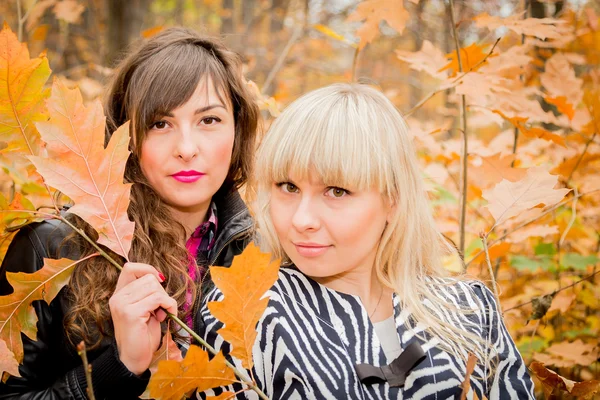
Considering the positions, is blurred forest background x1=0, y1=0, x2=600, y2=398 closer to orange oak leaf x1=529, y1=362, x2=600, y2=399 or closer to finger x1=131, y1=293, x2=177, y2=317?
orange oak leaf x1=529, y1=362, x2=600, y2=399

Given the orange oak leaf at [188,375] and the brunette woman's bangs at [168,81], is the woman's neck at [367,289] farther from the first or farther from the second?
the brunette woman's bangs at [168,81]

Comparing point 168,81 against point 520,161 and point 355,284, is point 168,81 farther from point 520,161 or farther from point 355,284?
point 520,161

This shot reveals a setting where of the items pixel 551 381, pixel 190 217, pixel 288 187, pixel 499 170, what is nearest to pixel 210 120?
pixel 190 217

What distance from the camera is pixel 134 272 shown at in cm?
126

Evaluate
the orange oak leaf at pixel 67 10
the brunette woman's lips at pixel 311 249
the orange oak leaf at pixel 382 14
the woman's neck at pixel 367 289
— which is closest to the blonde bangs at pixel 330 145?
the brunette woman's lips at pixel 311 249

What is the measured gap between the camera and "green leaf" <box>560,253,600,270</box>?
260 centimetres

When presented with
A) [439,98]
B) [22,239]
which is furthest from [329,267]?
[439,98]

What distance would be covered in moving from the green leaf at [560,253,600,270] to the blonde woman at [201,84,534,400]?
4.10ft

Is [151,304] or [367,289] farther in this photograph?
[367,289]

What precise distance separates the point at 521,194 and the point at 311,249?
0.63 m

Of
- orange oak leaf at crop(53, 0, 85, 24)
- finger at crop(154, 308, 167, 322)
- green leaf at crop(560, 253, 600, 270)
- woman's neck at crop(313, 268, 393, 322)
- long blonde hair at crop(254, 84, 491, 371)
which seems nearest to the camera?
finger at crop(154, 308, 167, 322)

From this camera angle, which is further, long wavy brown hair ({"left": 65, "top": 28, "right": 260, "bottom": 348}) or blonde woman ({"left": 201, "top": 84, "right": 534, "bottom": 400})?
long wavy brown hair ({"left": 65, "top": 28, "right": 260, "bottom": 348})

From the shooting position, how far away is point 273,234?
1.55m

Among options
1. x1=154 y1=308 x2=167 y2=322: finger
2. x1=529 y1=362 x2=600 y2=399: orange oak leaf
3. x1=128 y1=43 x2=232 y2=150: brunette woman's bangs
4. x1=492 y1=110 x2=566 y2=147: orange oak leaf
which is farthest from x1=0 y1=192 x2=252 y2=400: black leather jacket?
x1=492 y1=110 x2=566 y2=147: orange oak leaf
